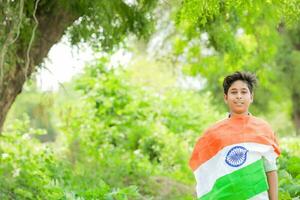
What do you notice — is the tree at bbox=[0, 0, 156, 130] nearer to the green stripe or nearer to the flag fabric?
the flag fabric

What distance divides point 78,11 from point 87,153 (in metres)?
6.30

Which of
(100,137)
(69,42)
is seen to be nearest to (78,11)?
(69,42)

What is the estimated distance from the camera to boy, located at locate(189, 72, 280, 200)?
4398 millimetres

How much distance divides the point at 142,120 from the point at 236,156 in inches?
490

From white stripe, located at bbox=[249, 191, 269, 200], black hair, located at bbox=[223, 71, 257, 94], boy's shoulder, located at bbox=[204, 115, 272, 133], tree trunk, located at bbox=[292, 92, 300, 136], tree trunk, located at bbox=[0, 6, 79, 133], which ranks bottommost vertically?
white stripe, located at bbox=[249, 191, 269, 200]

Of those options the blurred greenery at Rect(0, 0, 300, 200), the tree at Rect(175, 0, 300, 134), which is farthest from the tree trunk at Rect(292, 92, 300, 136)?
the tree at Rect(175, 0, 300, 134)

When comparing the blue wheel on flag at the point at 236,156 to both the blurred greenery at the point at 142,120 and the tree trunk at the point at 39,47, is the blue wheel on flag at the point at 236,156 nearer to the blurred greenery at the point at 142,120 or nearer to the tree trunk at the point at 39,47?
the blurred greenery at the point at 142,120

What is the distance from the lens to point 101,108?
16.5m

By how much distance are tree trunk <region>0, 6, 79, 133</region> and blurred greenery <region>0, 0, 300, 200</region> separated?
33cm

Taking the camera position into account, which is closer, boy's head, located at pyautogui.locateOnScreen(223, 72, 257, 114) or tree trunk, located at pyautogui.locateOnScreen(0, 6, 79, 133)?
boy's head, located at pyautogui.locateOnScreen(223, 72, 257, 114)

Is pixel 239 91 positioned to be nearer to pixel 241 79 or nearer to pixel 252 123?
pixel 241 79

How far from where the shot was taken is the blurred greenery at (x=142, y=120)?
25.1 ft

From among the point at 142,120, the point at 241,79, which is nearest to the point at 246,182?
the point at 241,79

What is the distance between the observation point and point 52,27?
325 inches
